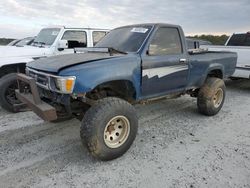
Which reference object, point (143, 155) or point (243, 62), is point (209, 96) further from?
point (243, 62)

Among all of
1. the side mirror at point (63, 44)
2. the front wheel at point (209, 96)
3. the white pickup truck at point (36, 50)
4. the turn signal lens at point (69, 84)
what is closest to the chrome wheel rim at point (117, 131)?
the turn signal lens at point (69, 84)

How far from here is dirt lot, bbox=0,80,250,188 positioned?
10.9ft

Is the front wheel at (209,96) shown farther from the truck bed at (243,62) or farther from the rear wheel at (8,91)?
the rear wheel at (8,91)

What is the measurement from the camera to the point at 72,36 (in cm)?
739

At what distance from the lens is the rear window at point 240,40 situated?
33.1 feet

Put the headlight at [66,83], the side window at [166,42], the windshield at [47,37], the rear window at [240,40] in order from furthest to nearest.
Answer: the rear window at [240,40] → the windshield at [47,37] → the side window at [166,42] → the headlight at [66,83]

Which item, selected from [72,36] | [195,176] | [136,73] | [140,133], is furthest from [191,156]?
[72,36]

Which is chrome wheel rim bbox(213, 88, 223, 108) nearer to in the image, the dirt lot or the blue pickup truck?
the blue pickup truck

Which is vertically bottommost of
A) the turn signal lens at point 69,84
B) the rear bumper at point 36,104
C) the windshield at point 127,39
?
the rear bumper at point 36,104

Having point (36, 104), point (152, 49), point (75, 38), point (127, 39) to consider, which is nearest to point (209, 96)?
point (152, 49)

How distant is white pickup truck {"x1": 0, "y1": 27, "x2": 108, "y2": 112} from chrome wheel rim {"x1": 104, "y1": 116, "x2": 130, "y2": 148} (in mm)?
2042

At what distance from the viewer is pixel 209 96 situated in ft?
18.3

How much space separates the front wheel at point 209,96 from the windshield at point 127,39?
1.92m

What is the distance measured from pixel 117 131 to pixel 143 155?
531mm
